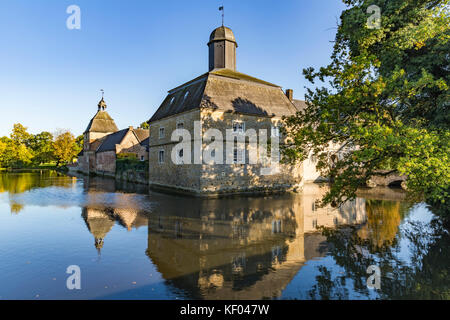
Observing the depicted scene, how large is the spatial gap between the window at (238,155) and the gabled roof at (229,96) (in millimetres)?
3298

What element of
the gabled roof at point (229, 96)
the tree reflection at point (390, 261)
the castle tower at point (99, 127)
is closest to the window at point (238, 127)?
the gabled roof at point (229, 96)

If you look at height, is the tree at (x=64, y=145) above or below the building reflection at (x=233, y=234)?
above

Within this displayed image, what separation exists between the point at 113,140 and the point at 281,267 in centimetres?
4356

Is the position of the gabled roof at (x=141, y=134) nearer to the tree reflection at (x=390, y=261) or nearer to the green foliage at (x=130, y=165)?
the green foliage at (x=130, y=165)

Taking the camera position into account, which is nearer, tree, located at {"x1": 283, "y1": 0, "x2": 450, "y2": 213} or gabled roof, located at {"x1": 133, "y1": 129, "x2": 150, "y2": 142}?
tree, located at {"x1": 283, "y1": 0, "x2": 450, "y2": 213}

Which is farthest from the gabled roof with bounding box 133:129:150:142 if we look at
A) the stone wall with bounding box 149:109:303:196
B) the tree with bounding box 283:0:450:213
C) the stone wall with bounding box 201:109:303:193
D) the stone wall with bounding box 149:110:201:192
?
the tree with bounding box 283:0:450:213

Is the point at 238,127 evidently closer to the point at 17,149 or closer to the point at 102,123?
the point at 102,123

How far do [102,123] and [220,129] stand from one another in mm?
41289

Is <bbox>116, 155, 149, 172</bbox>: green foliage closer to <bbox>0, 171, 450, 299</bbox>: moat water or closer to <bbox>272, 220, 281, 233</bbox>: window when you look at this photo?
<bbox>0, 171, 450, 299</bbox>: moat water

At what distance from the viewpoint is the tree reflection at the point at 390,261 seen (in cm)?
590

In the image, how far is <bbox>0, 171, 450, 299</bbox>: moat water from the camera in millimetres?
5949

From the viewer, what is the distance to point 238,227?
1162 cm

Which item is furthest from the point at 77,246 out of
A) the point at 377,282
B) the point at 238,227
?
the point at 377,282

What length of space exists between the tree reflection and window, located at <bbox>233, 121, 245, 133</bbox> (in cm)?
1246
